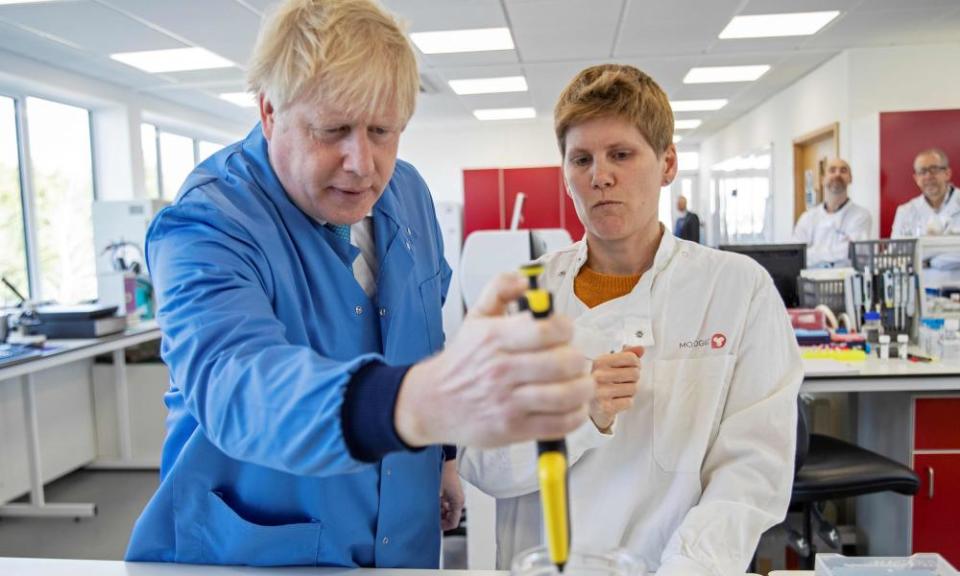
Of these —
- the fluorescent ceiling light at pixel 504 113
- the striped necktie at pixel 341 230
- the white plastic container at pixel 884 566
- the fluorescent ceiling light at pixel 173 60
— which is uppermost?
the fluorescent ceiling light at pixel 504 113

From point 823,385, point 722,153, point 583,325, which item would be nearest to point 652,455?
point 583,325

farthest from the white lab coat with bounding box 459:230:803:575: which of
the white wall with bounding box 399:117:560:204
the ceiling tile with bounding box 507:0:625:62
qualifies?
the white wall with bounding box 399:117:560:204

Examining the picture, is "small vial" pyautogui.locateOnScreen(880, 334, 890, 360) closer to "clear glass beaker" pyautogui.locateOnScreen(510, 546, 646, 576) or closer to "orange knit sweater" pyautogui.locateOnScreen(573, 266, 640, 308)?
"orange knit sweater" pyautogui.locateOnScreen(573, 266, 640, 308)

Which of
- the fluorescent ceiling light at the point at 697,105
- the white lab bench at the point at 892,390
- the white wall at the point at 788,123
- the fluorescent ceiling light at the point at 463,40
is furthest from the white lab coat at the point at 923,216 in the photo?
the fluorescent ceiling light at the point at 697,105

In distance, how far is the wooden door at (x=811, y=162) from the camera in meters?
6.73

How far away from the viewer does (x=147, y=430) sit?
4.31 m

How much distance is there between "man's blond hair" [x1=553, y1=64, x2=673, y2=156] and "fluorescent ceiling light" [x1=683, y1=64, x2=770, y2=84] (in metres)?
5.96

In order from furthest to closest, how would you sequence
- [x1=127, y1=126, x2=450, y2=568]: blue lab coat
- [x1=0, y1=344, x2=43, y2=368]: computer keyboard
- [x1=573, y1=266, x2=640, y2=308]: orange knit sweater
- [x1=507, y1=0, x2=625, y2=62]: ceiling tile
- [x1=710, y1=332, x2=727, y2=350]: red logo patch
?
[x1=507, y1=0, x2=625, y2=62]: ceiling tile, [x1=0, y1=344, x2=43, y2=368]: computer keyboard, [x1=573, y1=266, x2=640, y2=308]: orange knit sweater, [x1=710, y1=332, x2=727, y2=350]: red logo patch, [x1=127, y1=126, x2=450, y2=568]: blue lab coat

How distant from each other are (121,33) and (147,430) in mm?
2753

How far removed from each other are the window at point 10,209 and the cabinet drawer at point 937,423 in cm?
569

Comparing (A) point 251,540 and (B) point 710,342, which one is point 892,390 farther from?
(A) point 251,540

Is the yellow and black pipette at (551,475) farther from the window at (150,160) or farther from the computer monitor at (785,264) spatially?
the window at (150,160)

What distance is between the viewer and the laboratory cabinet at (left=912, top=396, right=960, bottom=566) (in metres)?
2.32

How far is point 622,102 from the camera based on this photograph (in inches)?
48.2
